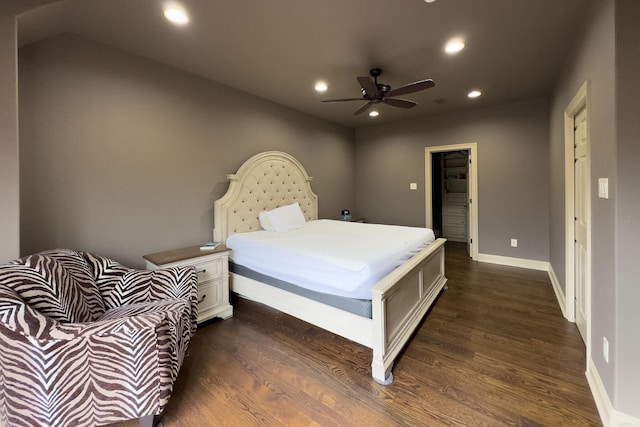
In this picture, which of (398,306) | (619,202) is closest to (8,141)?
(398,306)

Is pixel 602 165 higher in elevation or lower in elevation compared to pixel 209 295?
higher

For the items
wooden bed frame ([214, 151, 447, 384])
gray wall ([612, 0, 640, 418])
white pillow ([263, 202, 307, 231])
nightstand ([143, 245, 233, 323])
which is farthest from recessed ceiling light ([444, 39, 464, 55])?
nightstand ([143, 245, 233, 323])

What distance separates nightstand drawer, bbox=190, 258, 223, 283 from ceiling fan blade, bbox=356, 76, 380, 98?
221 centimetres

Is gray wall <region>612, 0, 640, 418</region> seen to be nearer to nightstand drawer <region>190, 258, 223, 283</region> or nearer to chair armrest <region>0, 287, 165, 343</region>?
chair armrest <region>0, 287, 165, 343</region>

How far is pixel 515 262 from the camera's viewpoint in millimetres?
4238

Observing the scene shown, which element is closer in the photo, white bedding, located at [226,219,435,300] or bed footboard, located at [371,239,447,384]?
bed footboard, located at [371,239,447,384]

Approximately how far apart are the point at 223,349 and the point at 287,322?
25.2 inches

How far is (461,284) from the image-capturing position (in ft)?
11.5

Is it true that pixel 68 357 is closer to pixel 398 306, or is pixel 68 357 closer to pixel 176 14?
pixel 398 306

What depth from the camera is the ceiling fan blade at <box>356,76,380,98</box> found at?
8.01 feet

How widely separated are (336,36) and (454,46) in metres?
1.12

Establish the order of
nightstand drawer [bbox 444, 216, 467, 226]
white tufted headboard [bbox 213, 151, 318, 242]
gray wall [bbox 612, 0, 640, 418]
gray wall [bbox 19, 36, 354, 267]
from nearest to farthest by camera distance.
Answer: gray wall [bbox 612, 0, 640, 418] < gray wall [bbox 19, 36, 354, 267] < white tufted headboard [bbox 213, 151, 318, 242] < nightstand drawer [bbox 444, 216, 467, 226]

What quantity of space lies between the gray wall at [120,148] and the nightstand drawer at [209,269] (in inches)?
23.0

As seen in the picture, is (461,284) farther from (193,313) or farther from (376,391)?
(193,313)
